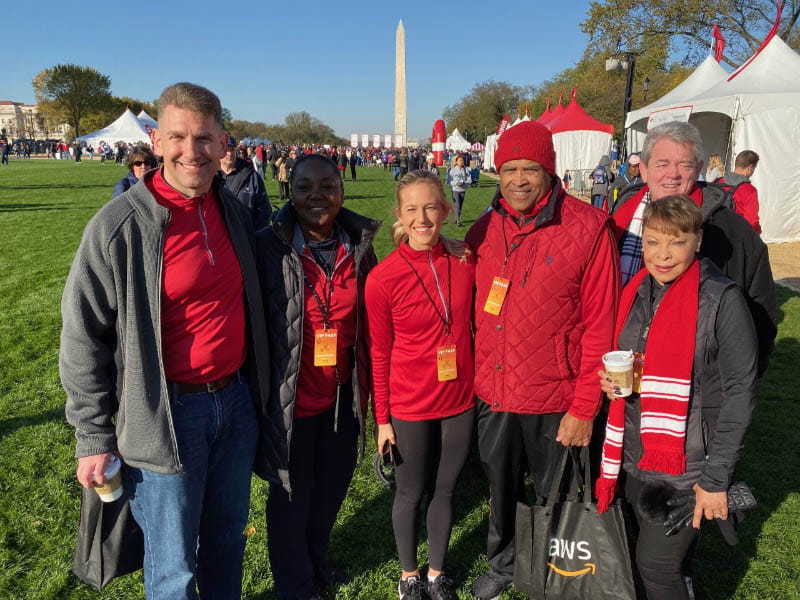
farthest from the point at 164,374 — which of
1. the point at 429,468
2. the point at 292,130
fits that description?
the point at 292,130

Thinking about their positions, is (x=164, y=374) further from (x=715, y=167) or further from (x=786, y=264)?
(x=786, y=264)

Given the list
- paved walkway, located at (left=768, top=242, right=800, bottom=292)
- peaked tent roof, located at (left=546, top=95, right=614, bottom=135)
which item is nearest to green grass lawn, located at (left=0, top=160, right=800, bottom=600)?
paved walkway, located at (left=768, top=242, right=800, bottom=292)

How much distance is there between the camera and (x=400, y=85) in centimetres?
5666

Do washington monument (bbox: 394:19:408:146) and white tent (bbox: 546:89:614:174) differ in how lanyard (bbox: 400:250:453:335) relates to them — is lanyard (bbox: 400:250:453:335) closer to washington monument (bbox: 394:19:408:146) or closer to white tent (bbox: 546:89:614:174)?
white tent (bbox: 546:89:614:174)

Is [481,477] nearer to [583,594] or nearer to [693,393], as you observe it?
[583,594]

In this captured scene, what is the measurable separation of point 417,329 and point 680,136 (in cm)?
144

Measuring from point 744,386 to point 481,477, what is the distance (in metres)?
2.24

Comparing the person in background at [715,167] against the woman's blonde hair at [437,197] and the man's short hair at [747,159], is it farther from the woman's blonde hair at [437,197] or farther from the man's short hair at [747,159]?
the woman's blonde hair at [437,197]

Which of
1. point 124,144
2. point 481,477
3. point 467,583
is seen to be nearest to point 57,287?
point 481,477

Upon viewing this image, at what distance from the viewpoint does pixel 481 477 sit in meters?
3.79

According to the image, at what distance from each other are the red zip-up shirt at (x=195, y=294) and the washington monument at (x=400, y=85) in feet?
186

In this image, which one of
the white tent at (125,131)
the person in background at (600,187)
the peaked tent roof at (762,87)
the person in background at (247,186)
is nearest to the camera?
the person in background at (247,186)

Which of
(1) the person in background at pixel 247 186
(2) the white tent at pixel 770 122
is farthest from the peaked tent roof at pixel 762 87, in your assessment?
(1) the person in background at pixel 247 186

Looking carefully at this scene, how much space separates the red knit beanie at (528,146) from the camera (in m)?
2.19
